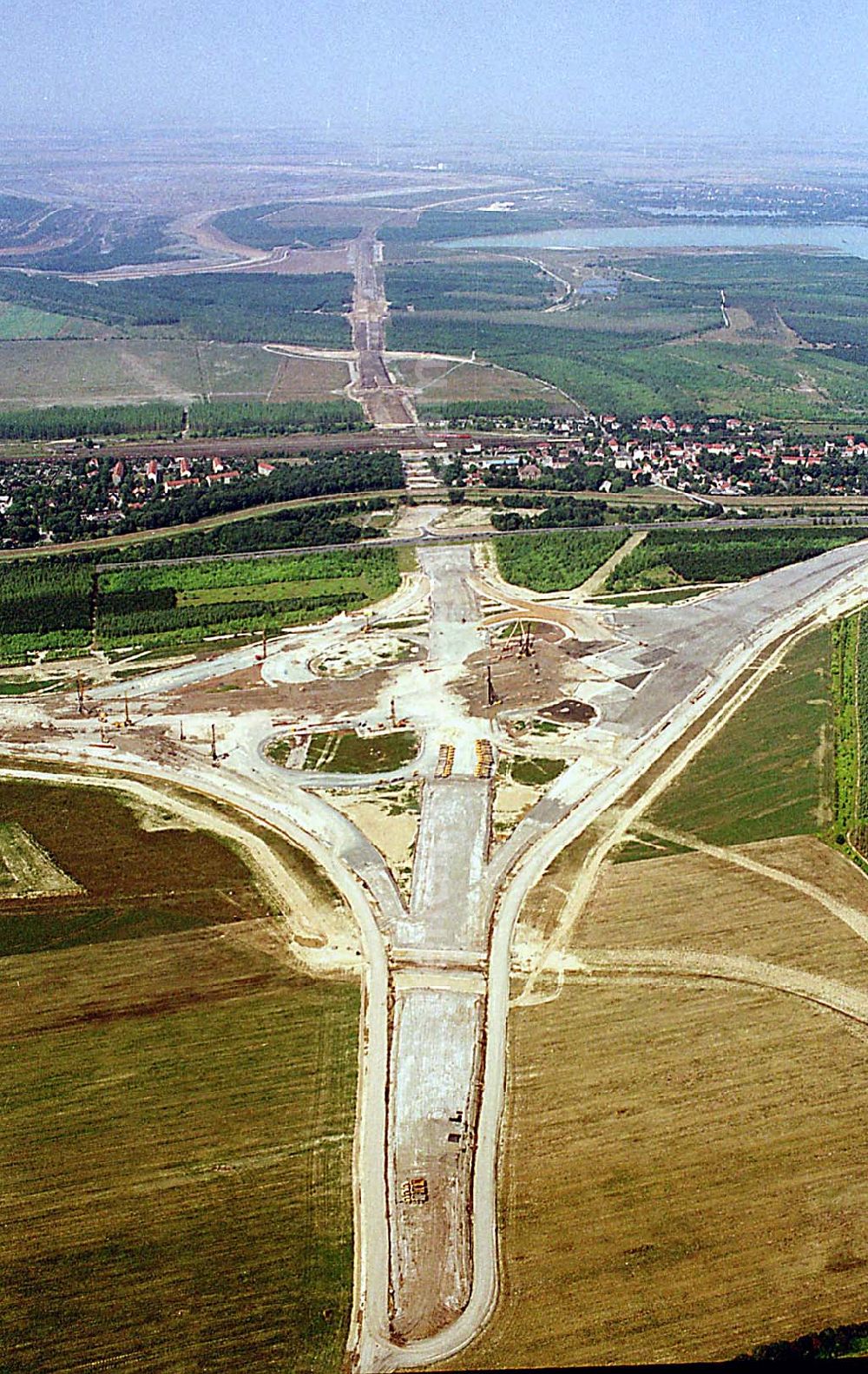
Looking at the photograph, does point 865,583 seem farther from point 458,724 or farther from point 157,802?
point 157,802

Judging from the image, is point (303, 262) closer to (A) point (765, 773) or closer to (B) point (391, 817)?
(A) point (765, 773)

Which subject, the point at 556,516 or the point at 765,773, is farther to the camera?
the point at 556,516

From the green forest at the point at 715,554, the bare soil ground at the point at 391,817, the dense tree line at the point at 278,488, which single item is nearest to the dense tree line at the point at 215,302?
the dense tree line at the point at 278,488

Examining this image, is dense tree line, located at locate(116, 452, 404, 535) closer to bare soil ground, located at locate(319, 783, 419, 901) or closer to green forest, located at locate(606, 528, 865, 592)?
green forest, located at locate(606, 528, 865, 592)

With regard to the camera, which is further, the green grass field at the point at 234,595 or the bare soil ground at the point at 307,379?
the bare soil ground at the point at 307,379

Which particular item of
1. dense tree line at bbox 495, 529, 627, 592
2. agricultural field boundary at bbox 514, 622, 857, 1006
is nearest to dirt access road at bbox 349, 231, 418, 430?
dense tree line at bbox 495, 529, 627, 592

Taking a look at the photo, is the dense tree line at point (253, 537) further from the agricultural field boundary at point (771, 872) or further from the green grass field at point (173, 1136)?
the agricultural field boundary at point (771, 872)

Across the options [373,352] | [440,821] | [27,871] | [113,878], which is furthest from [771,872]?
[373,352]
